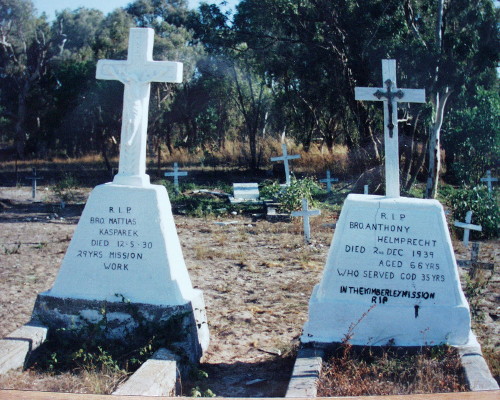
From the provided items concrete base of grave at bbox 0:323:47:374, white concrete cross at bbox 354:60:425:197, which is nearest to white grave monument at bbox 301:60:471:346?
white concrete cross at bbox 354:60:425:197

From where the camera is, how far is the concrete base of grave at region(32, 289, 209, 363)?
491 cm

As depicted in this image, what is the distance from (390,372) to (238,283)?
3859mm

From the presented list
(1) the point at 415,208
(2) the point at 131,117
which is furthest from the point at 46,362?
(1) the point at 415,208

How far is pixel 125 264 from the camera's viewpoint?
5121mm

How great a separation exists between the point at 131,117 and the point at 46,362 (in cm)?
209

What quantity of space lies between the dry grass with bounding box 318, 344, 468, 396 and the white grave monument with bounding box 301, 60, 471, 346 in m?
0.14

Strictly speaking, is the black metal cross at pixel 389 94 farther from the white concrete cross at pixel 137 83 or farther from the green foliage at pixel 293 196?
the green foliage at pixel 293 196

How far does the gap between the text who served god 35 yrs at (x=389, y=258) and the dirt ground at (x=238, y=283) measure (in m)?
0.88

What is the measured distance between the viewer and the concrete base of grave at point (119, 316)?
491 centimetres

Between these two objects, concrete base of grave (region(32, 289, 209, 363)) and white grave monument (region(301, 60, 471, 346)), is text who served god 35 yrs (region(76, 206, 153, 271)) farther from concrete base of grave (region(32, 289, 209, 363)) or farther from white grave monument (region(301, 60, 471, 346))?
white grave monument (region(301, 60, 471, 346))

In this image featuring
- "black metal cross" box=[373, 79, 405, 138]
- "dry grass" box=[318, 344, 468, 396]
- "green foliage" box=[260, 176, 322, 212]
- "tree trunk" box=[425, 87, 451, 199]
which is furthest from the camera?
"tree trunk" box=[425, 87, 451, 199]

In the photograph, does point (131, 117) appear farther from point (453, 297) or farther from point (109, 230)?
point (453, 297)

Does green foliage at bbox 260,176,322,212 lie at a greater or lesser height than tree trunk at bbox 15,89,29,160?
lesser

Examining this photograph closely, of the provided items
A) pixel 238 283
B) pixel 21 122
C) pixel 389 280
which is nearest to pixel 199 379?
pixel 389 280
